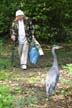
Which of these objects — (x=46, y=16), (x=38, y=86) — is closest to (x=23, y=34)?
(x=38, y=86)

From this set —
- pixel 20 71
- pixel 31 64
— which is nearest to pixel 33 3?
pixel 31 64

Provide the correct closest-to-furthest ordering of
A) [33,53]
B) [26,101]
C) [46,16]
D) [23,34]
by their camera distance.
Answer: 1. [26,101]
2. [33,53]
3. [23,34]
4. [46,16]

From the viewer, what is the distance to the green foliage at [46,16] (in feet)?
62.4

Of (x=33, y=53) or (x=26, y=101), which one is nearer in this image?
(x=26, y=101)

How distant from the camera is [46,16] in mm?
19422

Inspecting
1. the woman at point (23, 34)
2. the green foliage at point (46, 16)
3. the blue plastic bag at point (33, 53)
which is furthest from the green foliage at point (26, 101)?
the green foliage at point (46, 16)

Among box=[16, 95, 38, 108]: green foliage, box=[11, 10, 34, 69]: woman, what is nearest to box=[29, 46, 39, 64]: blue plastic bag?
box=[11, 10, 34, 69]: woman

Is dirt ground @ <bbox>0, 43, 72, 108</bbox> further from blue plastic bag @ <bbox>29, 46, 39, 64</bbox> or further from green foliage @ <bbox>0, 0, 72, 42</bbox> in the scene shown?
green foliage @ <bbox>0, 0, 72, 42</bbox>

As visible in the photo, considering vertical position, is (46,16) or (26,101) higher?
(26,101)

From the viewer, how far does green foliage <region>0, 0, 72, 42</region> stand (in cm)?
1903

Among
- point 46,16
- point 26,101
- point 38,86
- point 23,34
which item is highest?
point 26,101

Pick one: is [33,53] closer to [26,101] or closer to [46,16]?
[26,101]

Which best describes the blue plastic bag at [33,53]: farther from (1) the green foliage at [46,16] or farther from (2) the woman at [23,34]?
(1) the green foliage at [46,16]

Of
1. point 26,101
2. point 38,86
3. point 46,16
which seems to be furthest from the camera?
point 46,16
